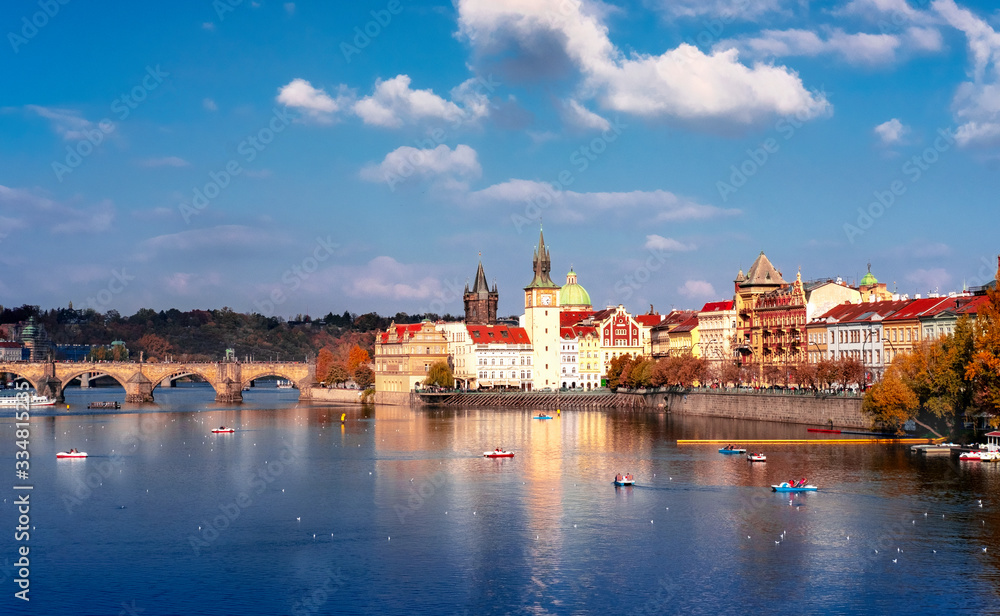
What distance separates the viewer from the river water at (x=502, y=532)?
148 feet

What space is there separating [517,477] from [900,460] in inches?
1075

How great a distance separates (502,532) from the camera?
57.0 metres

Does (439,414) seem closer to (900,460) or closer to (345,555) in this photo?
(900,460)

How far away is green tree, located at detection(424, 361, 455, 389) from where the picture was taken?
581 feet

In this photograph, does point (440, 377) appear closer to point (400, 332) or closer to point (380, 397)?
point (380, 397)

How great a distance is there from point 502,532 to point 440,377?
12047cm

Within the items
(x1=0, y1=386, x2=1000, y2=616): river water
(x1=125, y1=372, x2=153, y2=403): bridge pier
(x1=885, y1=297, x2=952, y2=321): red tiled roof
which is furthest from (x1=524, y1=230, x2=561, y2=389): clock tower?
(x1=0, y1=386, x2=1000, y2=616): river water

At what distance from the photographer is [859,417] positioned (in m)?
105

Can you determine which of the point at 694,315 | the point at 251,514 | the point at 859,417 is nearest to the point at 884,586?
the point at 251,514

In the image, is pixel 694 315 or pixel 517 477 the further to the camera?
pixel 694 315

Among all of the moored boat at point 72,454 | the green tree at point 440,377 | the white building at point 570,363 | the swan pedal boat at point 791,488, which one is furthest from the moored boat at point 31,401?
the swan pedal boat at point 791,488

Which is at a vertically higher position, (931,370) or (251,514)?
(931,370)

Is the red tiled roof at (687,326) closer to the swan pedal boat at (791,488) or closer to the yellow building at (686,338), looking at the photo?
the yellow building at (686,338)

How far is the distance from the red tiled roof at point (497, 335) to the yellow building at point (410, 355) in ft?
16.9
